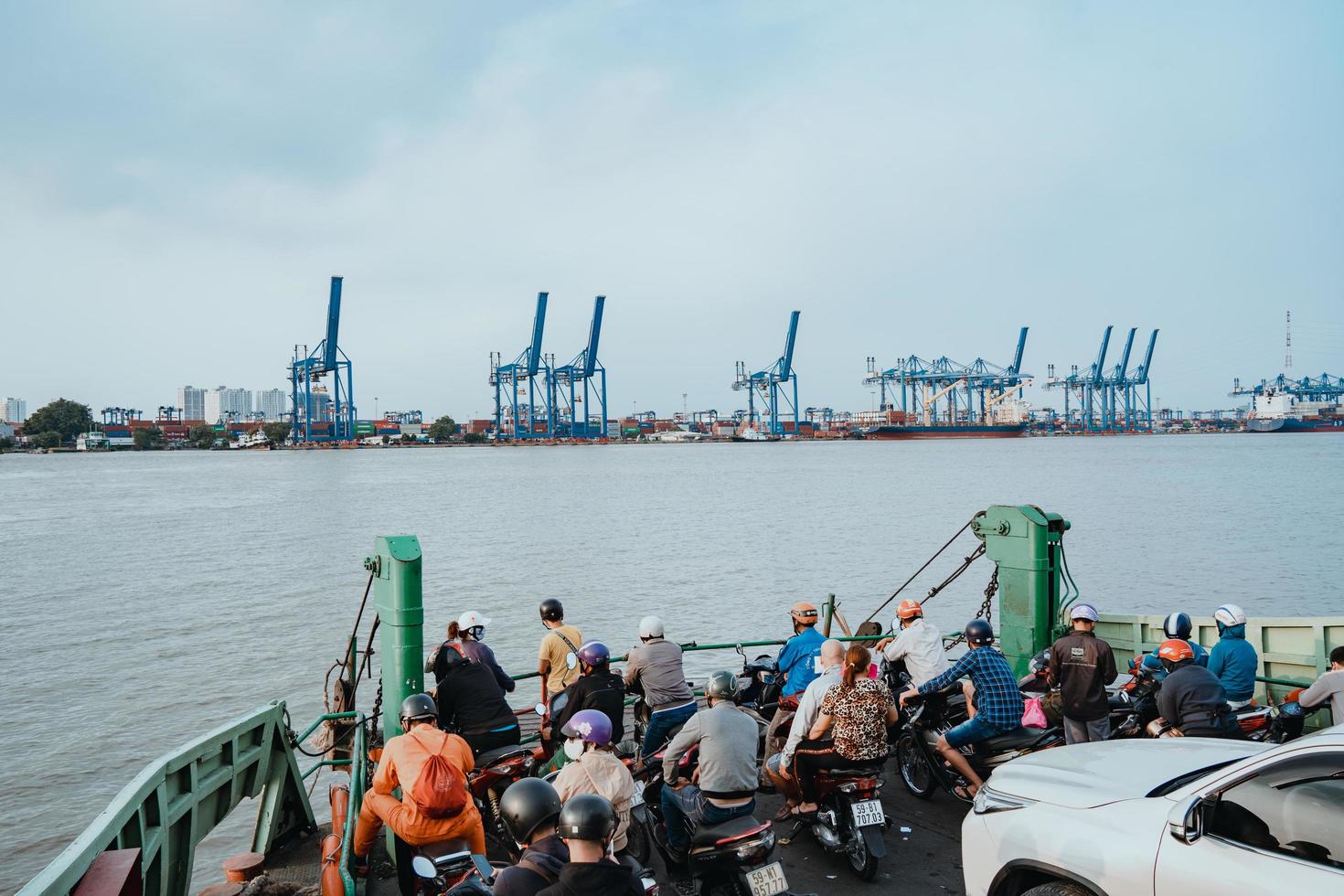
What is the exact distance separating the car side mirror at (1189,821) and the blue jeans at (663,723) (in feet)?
11.8

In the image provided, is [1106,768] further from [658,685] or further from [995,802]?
[658,685]

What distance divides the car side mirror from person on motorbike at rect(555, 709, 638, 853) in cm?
240

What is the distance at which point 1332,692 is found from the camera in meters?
6.59

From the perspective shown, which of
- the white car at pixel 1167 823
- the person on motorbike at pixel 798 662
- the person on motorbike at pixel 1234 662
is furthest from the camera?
the person on motorbike at pixel 1234 662

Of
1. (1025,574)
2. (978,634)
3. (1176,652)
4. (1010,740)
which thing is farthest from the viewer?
(1025,574)

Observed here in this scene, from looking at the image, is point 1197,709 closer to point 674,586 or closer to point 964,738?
point 964,738

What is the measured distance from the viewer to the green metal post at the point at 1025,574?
30.5ft

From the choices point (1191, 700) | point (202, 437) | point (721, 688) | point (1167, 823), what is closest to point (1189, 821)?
point (1167, 823)

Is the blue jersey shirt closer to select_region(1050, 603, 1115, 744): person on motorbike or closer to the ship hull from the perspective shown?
select_region(1050, 603, 1115, 744): person on motorbike

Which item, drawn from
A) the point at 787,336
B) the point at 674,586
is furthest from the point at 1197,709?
the point at 787,336

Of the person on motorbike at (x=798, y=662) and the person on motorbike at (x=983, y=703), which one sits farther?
the person on motorbike at (x=798, y=662)

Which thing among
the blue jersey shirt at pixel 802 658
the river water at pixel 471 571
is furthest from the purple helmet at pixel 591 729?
the river water at pixel 471 571

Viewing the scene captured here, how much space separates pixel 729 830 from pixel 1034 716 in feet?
10.3

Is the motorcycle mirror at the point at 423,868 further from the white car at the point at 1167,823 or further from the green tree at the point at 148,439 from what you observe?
the green tree at the point at 148,439
